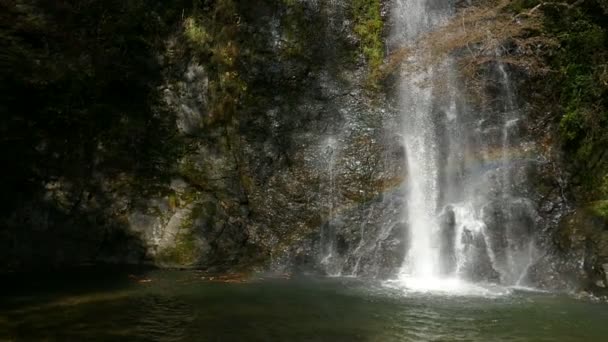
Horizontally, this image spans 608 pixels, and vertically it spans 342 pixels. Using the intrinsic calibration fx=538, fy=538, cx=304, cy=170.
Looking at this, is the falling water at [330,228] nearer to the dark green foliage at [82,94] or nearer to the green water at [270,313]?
the green water at [270,313]

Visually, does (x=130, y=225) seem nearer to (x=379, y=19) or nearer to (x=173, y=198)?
(x=173, y=198)

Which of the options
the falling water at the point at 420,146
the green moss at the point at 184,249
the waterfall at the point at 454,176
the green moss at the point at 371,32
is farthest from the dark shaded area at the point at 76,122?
the waterfall at the point at 454,176

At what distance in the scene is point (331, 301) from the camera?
30.4ft

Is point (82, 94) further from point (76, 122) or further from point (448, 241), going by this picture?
point (448, 241)

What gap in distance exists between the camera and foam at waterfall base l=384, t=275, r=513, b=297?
10055mm

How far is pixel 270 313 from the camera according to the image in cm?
829

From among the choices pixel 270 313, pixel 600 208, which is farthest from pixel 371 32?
pixel 270 313

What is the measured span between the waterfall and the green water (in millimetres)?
1425

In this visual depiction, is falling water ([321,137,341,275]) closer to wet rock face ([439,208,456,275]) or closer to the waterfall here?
the waterfall

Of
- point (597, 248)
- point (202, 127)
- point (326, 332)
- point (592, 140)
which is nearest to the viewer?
point (326, 332)

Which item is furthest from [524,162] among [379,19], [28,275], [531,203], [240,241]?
[28,275]

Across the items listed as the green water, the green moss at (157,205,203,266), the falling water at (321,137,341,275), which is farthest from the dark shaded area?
the falling water at (321,137,341,275)

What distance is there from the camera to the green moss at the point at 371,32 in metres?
14.7

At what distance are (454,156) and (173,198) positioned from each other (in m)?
6.93
